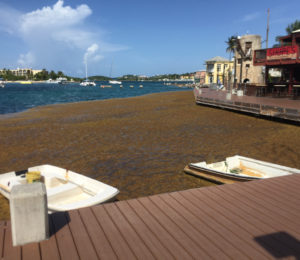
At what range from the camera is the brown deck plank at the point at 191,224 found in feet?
13.9

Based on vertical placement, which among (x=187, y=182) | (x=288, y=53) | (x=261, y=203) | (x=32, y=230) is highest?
(x=288, y=53)

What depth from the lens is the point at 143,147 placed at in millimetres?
15367

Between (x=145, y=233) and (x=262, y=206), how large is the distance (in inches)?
114

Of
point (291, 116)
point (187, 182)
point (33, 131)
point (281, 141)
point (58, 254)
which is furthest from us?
point (33, 131)

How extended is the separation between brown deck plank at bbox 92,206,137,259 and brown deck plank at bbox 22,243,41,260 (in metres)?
1.14

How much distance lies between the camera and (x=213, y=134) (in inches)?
714

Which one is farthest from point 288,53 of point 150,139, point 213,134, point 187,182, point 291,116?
point 187,182

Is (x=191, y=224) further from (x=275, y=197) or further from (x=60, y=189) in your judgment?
(x=60, y=189)

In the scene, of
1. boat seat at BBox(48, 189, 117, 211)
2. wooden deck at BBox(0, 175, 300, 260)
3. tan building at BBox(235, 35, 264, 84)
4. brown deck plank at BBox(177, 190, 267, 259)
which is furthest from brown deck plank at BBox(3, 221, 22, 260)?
tan building at BBox(235, 35, 264, 84)

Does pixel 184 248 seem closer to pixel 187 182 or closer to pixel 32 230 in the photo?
pixel 32 230

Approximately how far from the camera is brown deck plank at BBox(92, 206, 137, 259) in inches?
162

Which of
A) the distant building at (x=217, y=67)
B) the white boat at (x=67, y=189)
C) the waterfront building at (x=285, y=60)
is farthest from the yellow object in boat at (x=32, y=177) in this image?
the distant building at (x=217, y=67)

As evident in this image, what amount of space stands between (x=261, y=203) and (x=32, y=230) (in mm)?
4866

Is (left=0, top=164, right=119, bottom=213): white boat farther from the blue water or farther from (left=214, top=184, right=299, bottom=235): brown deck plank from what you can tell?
the blue water
